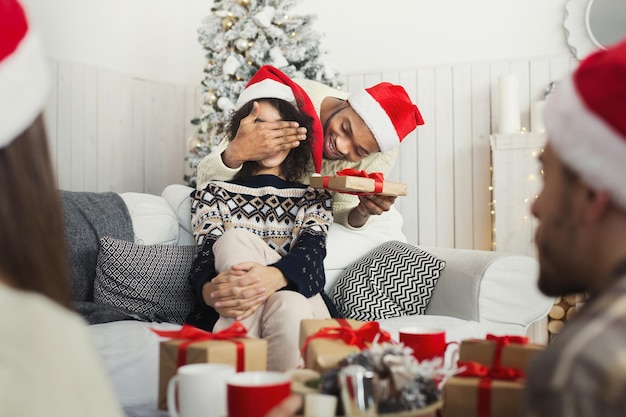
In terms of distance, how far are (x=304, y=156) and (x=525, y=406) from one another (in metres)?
1.66

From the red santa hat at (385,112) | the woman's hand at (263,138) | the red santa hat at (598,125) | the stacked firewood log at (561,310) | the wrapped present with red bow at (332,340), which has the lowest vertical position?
the stacked firewood log at (561,310)

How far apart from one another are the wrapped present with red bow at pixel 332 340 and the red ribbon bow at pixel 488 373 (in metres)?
0.15

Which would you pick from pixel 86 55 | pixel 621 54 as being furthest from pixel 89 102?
pixel 621 54

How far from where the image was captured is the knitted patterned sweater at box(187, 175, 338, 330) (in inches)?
77.8

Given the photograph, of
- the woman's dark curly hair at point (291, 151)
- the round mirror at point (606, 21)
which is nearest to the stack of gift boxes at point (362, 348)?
the woman's dark curly hair at point (291, 151)

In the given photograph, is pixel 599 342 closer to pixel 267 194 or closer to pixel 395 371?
pixel 395 371

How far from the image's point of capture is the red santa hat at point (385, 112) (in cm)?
245

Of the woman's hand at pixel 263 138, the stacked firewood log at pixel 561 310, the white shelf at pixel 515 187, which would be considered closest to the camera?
the woman's hand at pixel 263 138

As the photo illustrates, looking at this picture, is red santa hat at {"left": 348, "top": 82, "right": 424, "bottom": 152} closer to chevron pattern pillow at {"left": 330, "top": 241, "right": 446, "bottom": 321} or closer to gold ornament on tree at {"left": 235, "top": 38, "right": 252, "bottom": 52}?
chevron pattern pillow at {"left": 330, "top": 241, "right": 446, "bottom": 321}

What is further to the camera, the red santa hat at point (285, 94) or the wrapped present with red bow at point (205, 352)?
the red santa hat at point (285, 94)

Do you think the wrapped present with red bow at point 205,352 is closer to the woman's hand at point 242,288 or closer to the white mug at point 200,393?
the white mug at point 200,393

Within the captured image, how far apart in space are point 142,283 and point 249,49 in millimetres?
1673

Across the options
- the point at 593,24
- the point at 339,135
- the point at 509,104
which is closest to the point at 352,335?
the point at 339,135

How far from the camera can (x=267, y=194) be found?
212 cm
